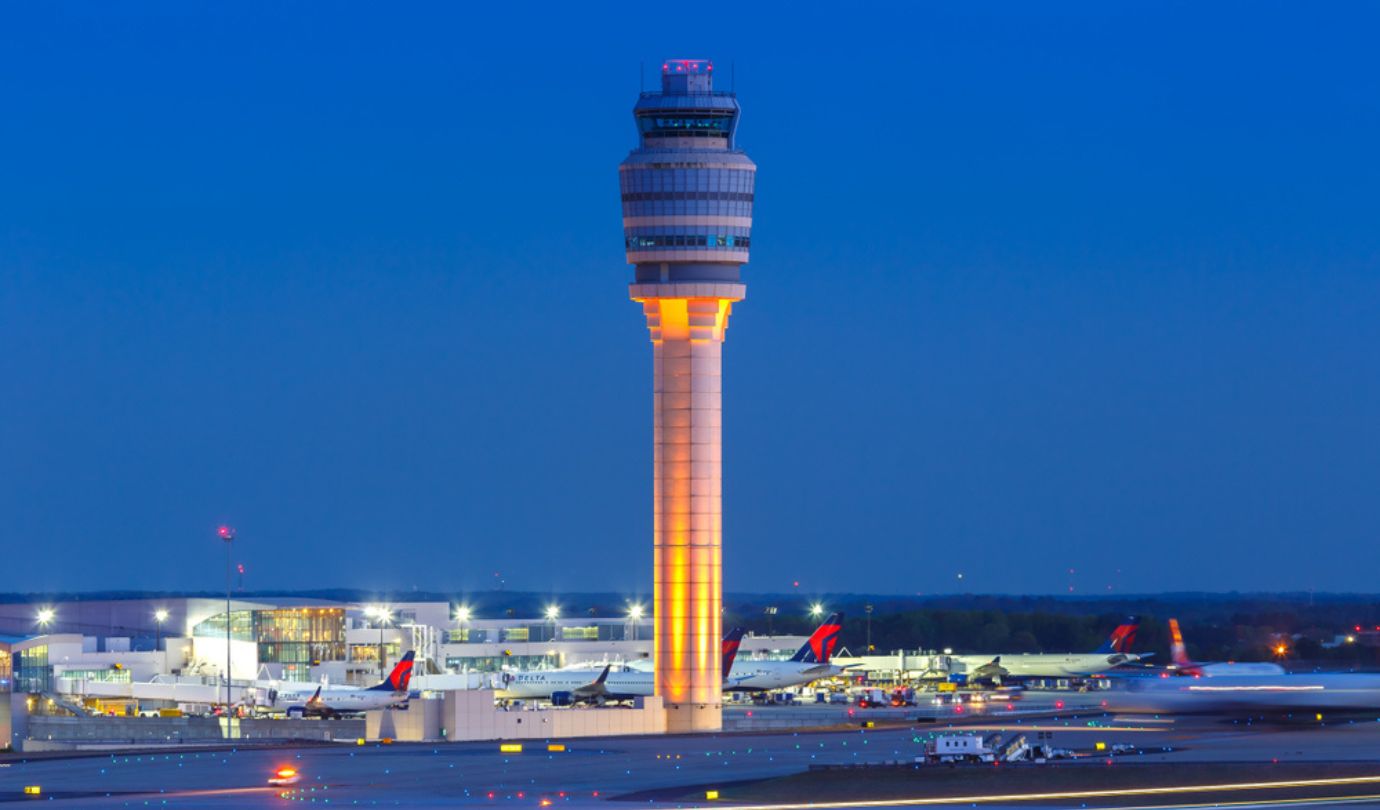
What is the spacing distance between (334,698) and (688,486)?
2621cm

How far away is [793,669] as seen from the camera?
532 ft

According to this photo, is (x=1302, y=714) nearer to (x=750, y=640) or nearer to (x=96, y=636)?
(x=750, y=640)

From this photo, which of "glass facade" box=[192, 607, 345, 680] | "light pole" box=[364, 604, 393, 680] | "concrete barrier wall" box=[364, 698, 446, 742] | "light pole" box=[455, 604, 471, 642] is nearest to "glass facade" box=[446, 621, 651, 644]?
"light pole" box=[455, 604, 471, 642]

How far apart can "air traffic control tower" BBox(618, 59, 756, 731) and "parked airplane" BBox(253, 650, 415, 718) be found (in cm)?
1869

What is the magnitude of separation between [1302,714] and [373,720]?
45.1m

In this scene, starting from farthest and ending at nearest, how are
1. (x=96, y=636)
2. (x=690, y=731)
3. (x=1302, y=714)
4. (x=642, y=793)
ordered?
(x=96, y=636)
(x=690, y=731)
(x=1302, y=714)
(x=642, y=793)

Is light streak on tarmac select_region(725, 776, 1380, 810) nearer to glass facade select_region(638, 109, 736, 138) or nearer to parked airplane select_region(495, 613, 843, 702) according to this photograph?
glass facade select_region(638, 109, 736, 138)

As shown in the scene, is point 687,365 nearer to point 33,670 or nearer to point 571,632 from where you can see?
point 33,670

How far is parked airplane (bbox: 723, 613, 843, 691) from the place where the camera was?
6294 inches

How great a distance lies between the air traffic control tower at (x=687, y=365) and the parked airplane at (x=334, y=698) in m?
18.7

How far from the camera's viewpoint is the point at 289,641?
158 meters

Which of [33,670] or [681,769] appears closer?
Answer: [681,769]

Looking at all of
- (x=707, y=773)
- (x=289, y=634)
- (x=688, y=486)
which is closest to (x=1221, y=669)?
(x=688, y=486)

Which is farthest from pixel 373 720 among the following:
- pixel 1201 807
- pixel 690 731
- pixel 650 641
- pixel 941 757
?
pixel 650 641
